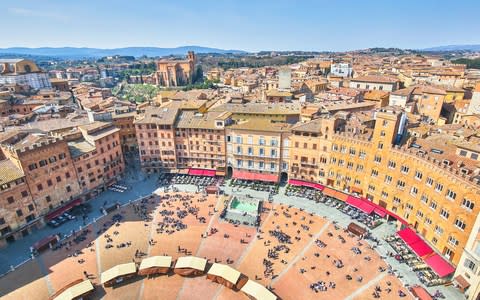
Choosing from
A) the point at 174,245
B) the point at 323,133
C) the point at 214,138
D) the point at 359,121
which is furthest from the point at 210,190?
the point at 359,121

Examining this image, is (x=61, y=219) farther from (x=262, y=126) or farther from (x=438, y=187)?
(x=438, y=187)

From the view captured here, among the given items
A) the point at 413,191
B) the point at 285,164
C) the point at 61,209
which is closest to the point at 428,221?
the point at 413,191

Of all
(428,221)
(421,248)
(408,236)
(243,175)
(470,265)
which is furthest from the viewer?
(243,175)

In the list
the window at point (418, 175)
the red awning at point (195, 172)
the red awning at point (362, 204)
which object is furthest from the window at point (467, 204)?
the red awning at point (195, 172)

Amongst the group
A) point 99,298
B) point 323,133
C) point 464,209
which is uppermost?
point 323,133

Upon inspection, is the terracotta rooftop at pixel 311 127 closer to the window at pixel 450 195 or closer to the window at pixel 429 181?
the window at pixel 429 181

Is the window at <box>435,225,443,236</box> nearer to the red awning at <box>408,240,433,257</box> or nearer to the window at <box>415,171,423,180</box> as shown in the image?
the red awning at <box>408,240,433,257</box>

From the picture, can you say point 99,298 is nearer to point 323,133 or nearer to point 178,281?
point 178,281
